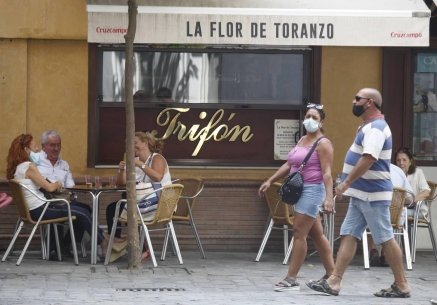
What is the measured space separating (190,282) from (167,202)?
142 cm

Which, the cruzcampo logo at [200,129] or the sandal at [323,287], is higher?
the cruzcampo logo at [200,129]

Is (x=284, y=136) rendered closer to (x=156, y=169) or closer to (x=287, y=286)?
(x=156, y=169)

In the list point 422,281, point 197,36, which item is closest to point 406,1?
point 197,36

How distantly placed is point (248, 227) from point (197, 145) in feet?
4.06

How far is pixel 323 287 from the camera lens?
8.48 meters

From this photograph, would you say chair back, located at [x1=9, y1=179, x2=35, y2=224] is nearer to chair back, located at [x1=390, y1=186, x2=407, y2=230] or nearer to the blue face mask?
the blue face mask

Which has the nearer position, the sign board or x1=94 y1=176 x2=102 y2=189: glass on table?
x1=94 y1=176 x2=102 y2=189: glass on table

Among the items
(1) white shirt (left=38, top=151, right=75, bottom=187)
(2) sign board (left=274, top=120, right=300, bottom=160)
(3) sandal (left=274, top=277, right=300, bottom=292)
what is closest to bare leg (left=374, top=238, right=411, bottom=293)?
(3) sandal (left=274, top=277, right=300, bottom=292)

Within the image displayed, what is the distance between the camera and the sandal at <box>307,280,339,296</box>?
845cm

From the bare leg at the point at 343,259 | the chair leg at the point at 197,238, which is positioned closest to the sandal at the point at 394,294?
the bare leg at the point at 343,259

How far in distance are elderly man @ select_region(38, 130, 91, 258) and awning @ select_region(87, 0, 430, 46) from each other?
1.56 m

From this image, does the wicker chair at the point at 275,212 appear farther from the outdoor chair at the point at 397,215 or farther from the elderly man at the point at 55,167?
the elderly man at the point at 55,167

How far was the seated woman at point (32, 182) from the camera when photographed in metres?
10.6

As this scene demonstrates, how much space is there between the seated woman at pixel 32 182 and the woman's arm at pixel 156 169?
2.80ft
